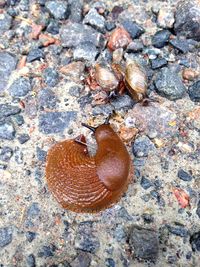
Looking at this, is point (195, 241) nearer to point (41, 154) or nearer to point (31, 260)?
point (31, 260)

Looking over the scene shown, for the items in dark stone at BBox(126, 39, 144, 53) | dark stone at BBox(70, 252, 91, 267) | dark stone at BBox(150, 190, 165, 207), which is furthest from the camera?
dark stone at BBox(126, 39, 144, 53)

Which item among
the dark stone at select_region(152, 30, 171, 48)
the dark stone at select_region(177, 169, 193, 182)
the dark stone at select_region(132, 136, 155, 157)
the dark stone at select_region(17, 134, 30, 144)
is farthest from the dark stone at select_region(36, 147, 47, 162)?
the dark stone at select_region(152, 30, 171, 48)

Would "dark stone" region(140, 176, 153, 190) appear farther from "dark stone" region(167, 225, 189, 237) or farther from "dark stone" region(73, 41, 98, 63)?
"dark stone" region(73, 41, 98, 63)

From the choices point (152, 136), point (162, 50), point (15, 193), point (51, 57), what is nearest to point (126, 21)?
point (162, 50)

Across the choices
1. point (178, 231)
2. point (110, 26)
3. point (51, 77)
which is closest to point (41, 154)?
point (51, 77)

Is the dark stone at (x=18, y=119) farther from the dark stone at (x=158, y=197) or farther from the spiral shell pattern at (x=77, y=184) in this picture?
the dark stone at (x=158, y=197)

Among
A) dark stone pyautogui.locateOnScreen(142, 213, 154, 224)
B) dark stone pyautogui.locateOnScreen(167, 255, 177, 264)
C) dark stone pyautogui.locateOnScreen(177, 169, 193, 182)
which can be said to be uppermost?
dark stone pyautogui.locateOnScreen(177, 169, 193, 182)
